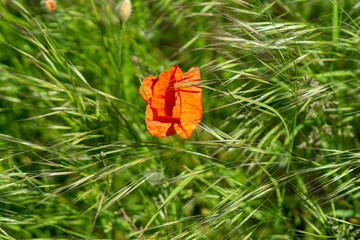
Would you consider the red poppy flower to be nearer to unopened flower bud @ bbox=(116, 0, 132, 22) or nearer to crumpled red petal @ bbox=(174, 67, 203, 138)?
crumpled red petal @ bbox=(174, 67, 203, 138)

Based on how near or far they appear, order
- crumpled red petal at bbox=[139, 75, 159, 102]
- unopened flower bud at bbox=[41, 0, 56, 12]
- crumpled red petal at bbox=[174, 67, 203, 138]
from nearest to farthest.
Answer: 1. crumpled red petal at bbox=[174, 67, 203, 138]
2. crumpled red petal at bbox=[139, 75, 159, 102]
3. unopened flower bud at bbox=[41, 0, 56, 12]

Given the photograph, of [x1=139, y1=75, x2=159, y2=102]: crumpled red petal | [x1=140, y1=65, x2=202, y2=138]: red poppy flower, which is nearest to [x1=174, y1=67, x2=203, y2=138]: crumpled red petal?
[x1=140, y1=65, x2=202, y2=138]: red poppy flower

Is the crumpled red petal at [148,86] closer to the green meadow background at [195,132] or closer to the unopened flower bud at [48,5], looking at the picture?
the green meadow background at [195,132]

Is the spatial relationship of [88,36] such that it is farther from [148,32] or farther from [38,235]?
[38,235]

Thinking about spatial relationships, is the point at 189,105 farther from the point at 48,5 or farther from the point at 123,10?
the point at 48,5

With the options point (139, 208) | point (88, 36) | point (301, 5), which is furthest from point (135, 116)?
point (301, 5)

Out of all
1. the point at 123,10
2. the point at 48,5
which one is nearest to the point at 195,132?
the point at 123,10
